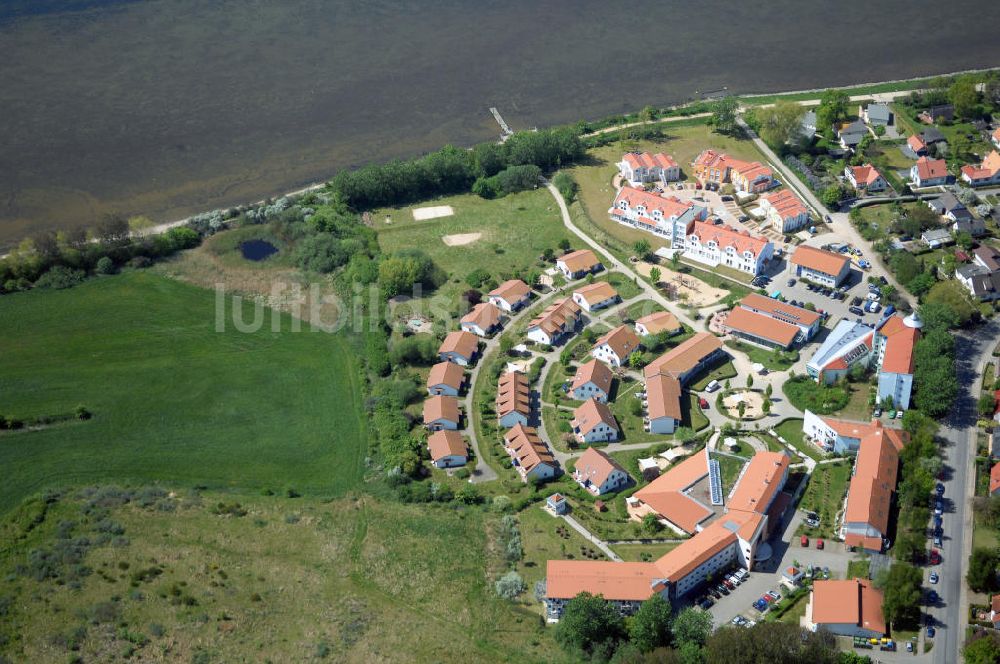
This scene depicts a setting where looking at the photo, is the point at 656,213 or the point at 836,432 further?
the point at 656,213

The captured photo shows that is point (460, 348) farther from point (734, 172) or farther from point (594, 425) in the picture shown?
point (734, 172)

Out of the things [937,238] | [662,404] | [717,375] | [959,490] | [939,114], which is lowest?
[959,490]

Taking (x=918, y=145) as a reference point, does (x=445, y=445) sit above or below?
below

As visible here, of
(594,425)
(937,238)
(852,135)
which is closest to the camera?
(594,425)

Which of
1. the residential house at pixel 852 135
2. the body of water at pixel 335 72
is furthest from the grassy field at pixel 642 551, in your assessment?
the body of water at pixel 335 72

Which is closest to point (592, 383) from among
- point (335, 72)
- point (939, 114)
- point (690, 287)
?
point (690, 287)

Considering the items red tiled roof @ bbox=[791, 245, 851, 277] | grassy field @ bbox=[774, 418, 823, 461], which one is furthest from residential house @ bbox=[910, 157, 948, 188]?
grassy field @ bbox=[774, 418, 823, 461]

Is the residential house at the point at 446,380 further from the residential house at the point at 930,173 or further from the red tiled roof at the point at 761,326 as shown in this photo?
the residential house at the point at 930,173
